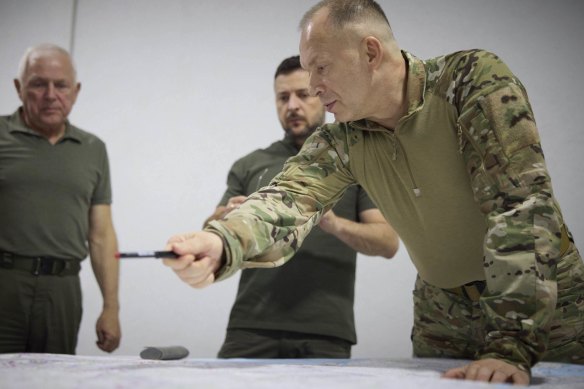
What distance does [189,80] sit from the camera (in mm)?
2951

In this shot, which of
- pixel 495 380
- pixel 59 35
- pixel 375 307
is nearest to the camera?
pixel 495 380

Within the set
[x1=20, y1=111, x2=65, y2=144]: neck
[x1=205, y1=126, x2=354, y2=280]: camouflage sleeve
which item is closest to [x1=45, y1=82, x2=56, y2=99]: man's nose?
[x1=20, y1=111, x2=65, y2=144]: neck

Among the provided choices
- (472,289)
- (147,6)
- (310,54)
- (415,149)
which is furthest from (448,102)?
(147,6)

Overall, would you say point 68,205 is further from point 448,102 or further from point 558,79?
point 558,79

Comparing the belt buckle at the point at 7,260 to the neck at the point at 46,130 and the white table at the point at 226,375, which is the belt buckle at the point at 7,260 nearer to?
the neck at the point at 46,130

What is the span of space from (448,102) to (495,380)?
1.76ft

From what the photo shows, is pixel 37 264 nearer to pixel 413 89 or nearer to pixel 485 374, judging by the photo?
pixel 413 89

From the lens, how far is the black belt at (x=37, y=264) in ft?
6.23

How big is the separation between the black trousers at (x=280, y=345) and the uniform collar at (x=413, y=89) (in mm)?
696

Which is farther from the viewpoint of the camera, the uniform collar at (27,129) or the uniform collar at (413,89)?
the uniform collar at (27,129)

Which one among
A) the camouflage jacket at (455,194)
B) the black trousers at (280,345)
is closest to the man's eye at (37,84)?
the black trousers at (280,345)

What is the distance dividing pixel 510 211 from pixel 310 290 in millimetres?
847

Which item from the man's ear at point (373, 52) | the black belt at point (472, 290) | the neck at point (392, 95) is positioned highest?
the man's ear at point (373, 52)

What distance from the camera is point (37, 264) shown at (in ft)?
6.30
